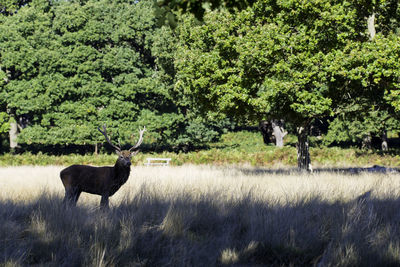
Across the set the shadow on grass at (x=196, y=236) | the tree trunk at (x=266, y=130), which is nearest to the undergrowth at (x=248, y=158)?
the tree trunk at (x=266, y=130)

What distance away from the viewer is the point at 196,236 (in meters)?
6.14

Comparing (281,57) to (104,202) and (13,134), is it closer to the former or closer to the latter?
(104,202)

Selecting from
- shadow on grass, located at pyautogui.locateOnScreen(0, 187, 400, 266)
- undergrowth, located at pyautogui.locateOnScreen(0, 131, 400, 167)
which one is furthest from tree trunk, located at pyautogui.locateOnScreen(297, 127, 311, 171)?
shadow on grass, located at pyautogui.locateOnScreen(0, 187, 400, 266)

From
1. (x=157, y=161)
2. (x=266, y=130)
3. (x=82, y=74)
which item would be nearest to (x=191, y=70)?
(x=157, y=161)

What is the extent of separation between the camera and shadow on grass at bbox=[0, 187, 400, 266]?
5.20 m

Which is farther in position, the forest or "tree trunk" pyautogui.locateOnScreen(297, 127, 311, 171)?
"tree trunk" pyautogui.locateOnScreen(297, 127, 311, 171)

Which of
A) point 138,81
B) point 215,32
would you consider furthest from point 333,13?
point 138,81

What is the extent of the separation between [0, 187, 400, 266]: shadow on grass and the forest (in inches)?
294

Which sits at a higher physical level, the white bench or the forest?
the forest

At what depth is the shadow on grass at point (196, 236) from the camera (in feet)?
17.0

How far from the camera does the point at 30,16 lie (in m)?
29.7

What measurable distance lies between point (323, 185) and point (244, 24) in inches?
293

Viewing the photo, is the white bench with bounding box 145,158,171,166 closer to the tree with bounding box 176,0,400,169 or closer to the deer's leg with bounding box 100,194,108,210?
the tree with bounding box 176,0,400,169

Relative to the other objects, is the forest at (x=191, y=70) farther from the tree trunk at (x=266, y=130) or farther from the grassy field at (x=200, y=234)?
the grassy field at (x=200, y=234)
